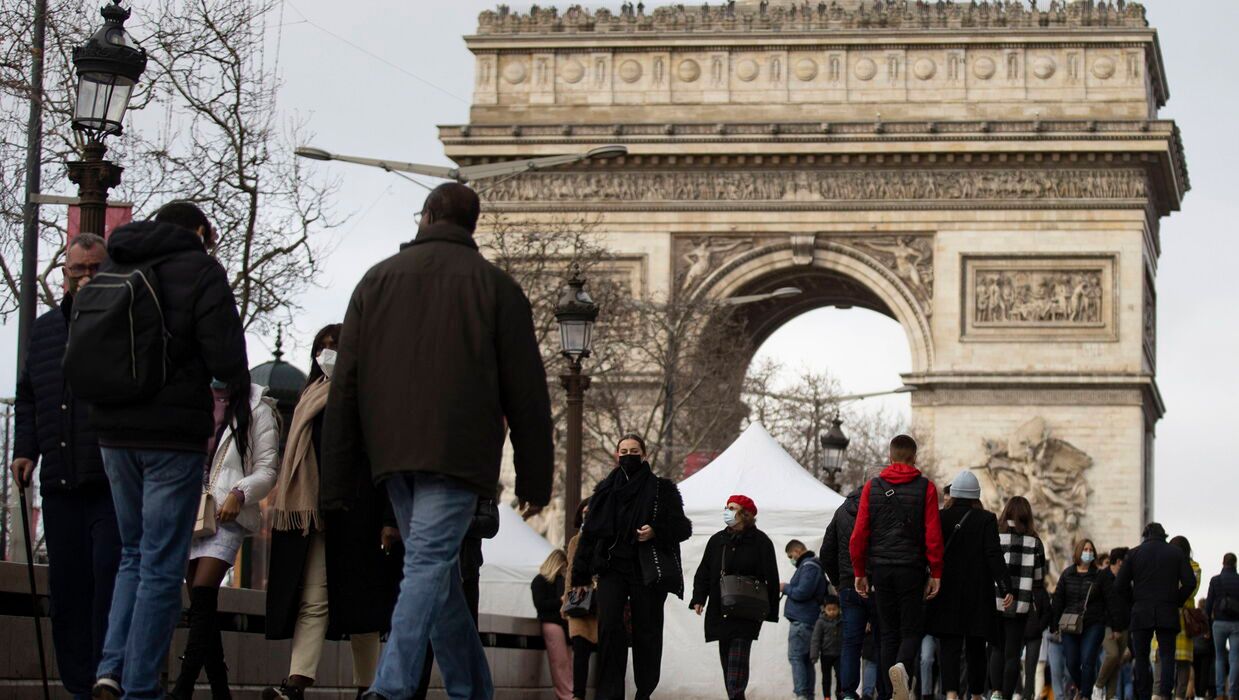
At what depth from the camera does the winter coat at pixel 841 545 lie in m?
16.6

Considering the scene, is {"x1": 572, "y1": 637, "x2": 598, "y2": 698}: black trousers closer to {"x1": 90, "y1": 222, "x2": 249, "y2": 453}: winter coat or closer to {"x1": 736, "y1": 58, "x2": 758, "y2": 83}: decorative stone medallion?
{"x1": 90, "y1": 222, "x2": 249, "y2": 453}: winter coat

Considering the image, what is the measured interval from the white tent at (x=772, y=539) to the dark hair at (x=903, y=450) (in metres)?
9.02

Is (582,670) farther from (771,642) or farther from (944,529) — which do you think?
(771,642)

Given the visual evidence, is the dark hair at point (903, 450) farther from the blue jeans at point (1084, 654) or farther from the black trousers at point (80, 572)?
the blue jeans at point (1084, 654)

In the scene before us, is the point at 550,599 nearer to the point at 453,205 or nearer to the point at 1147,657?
the point at 1147,657

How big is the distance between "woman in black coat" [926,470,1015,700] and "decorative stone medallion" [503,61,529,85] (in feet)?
114

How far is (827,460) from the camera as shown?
38438 mm

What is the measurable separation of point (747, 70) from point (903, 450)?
34.7 metres

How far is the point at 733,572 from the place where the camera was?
1680 cm

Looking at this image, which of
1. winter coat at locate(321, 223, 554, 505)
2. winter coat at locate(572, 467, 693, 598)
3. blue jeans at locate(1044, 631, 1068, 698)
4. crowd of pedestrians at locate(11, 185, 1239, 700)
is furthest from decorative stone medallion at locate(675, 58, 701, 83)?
winter coat at locate(321, 223, 554, 505)

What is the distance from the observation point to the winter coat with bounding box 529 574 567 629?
1972 cm

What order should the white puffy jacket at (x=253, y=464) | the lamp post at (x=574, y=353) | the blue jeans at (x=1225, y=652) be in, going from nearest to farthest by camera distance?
the white puffy jacket at (x=253, y=464) < the lamp post at (x=574, y=353) < the blue jeans at (x=1225, y=652)

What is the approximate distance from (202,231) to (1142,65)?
4008 centimetres

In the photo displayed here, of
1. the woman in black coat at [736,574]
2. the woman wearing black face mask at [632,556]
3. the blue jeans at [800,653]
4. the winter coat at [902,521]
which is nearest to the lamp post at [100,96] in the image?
the woman wearing black face mask at [632,556]
